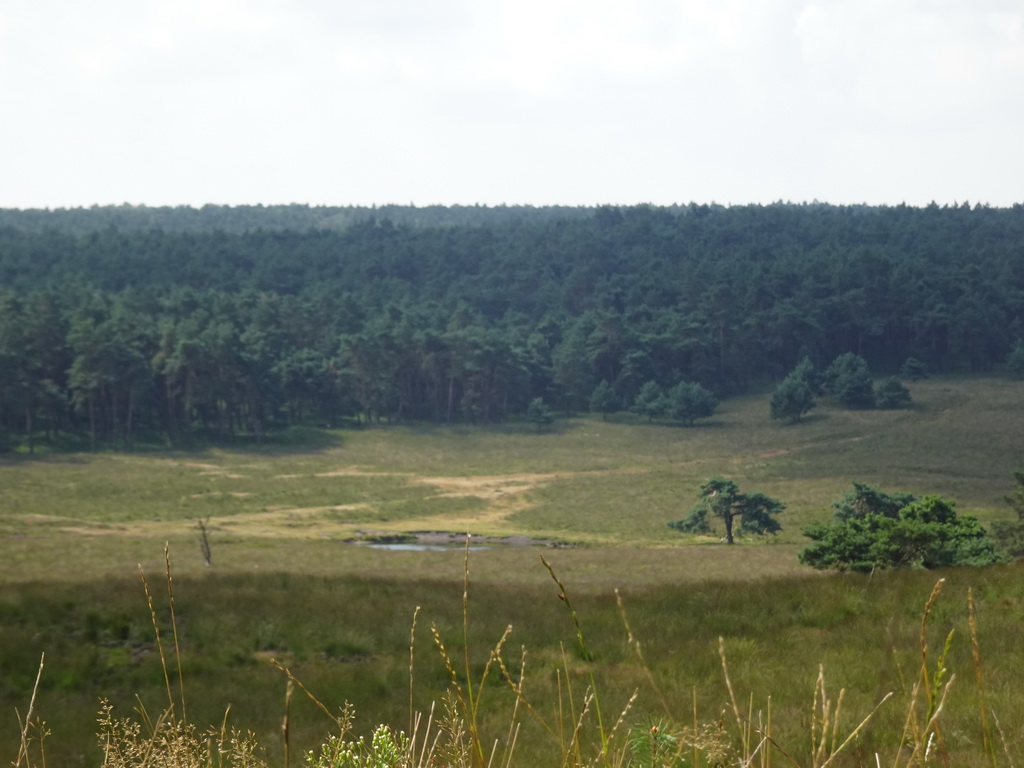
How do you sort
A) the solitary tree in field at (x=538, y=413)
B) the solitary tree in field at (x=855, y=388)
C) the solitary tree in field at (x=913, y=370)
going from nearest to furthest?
the solitary tree in field at (x=855, y=388) → the solitary tree in field at (x=538, y=413) → the solitary tree in field at (x=913, y=370)

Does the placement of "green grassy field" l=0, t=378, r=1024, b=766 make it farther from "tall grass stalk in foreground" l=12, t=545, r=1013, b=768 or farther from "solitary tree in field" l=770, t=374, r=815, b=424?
"solitary tree in field" l=770, t=374, r=815, b=424

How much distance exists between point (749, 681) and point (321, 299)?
139067 millimetres

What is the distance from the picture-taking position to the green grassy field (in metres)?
10.1

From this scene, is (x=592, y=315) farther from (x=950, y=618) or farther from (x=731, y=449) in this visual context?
(x=950, y=618)

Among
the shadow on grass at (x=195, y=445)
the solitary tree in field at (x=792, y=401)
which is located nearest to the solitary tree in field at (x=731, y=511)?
the solitary tree in field at (x=792, y=401)

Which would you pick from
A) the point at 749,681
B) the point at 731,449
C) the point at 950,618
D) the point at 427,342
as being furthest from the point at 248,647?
the point at 427,342

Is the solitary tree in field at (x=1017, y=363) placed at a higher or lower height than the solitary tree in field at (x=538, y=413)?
higher

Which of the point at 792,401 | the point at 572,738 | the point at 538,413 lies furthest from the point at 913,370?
A: the point at 572,738

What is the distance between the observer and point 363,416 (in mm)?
134875

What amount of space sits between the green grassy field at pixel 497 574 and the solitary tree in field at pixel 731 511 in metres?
2.31

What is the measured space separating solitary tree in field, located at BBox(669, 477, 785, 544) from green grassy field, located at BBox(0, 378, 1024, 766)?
7.59ft

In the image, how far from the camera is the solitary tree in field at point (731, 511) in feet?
208

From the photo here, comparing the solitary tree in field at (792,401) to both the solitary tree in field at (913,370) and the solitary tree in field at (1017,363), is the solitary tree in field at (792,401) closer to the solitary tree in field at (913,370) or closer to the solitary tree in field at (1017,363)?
the solitary tree in field at (913,370)

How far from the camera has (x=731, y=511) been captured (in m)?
64.9
